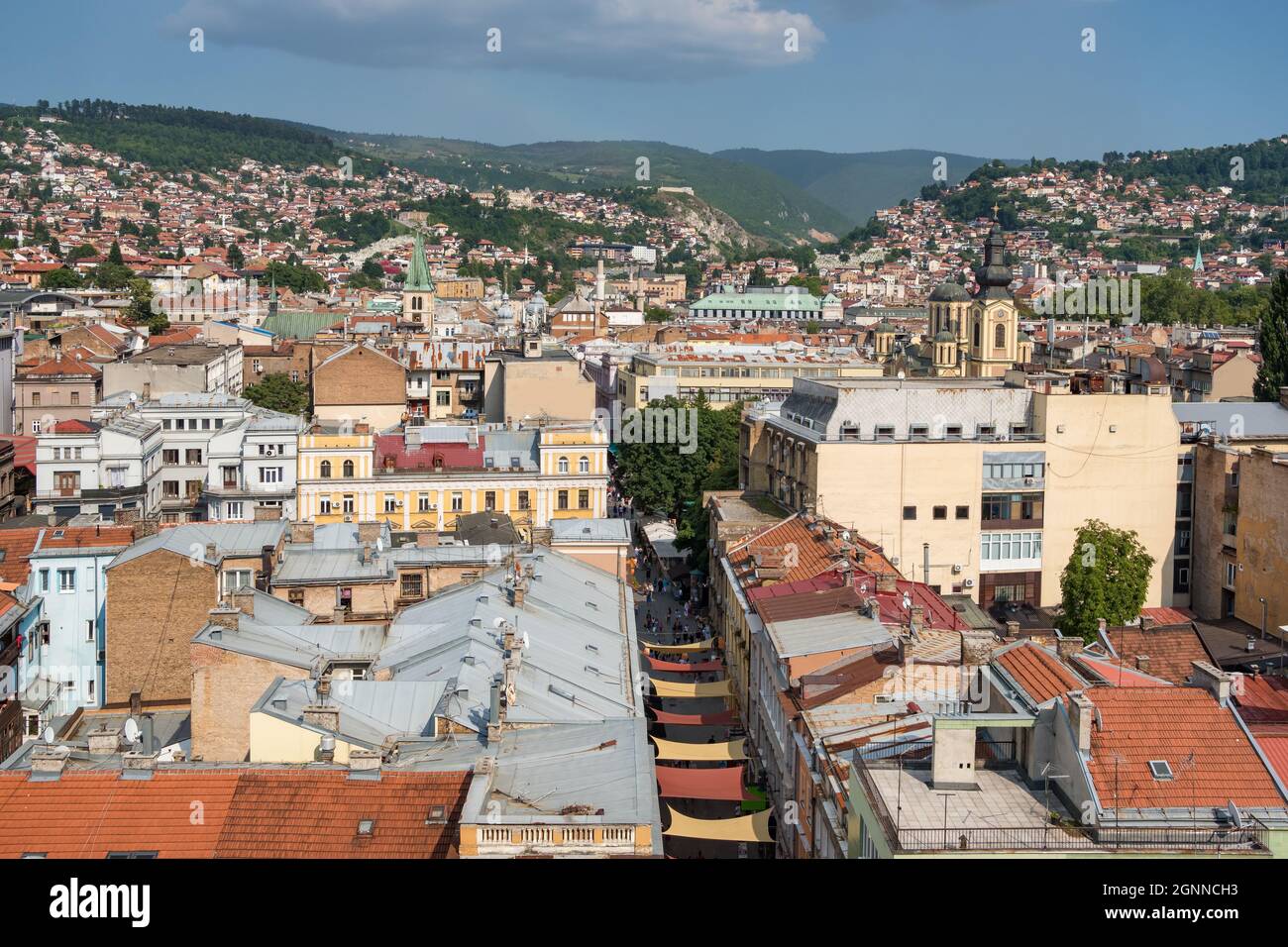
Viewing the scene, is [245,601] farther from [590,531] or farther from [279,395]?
[279,395]

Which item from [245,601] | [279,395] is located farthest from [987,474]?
[279,395]

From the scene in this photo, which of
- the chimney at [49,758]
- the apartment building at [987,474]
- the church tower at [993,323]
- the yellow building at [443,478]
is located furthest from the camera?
the church tower at [993,323]

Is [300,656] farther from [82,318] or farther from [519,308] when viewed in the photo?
[519,308]

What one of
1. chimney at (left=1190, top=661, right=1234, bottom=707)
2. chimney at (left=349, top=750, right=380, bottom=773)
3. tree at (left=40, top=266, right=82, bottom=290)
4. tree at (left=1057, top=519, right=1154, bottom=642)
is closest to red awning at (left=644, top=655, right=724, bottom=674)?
tree at (left=1057, top=519, right=1154, bottom=642)

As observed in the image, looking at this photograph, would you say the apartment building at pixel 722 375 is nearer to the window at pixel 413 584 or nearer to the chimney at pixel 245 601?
the window at pixel 413 584
